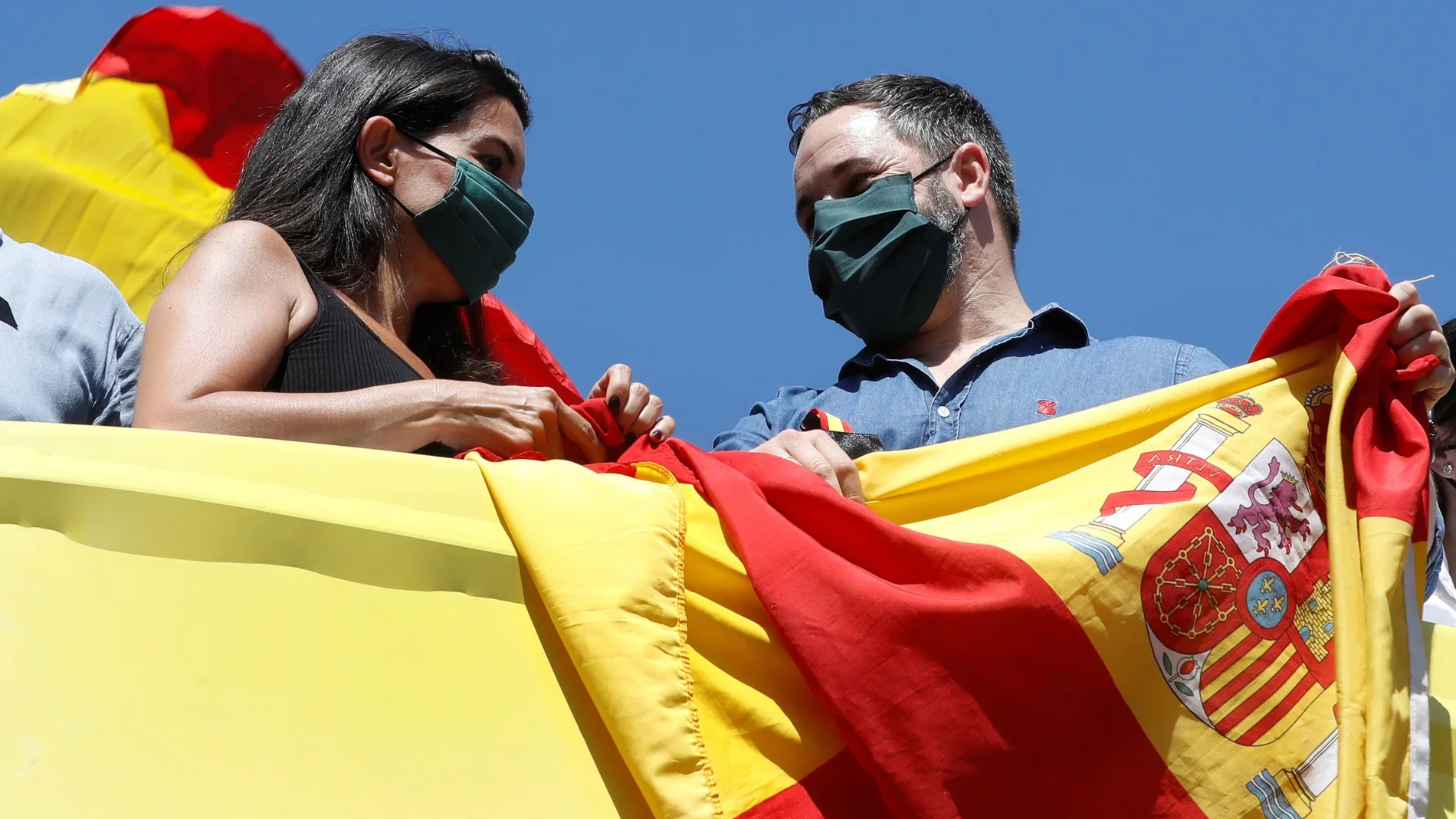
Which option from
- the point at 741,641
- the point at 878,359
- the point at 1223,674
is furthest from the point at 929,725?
the point at 878,359

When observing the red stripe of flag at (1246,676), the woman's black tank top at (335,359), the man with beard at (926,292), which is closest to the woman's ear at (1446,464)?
the man with beard at (926,292)

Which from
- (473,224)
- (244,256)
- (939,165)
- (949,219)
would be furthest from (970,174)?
(244,256)

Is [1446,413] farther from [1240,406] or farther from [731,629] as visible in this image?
[731,629]

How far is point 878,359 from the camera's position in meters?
3.44

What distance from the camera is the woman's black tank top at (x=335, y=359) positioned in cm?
250

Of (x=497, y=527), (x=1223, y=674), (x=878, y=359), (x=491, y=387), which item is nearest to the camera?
(x=497, y=527)

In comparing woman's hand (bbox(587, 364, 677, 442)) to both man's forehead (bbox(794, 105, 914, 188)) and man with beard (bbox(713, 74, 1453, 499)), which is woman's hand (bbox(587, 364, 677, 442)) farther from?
man's forehead (bbox(794, 105, 914, 188))

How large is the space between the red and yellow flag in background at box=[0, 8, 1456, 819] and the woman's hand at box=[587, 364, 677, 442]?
0.40 m

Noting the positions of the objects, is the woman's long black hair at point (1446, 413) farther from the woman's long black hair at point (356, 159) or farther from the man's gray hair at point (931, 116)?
the woman's long black hair at point (356, 159)

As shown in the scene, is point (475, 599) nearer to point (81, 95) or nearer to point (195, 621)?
point (195, 621)

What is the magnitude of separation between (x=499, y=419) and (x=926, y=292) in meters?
1.46

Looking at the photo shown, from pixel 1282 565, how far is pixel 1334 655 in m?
0.15

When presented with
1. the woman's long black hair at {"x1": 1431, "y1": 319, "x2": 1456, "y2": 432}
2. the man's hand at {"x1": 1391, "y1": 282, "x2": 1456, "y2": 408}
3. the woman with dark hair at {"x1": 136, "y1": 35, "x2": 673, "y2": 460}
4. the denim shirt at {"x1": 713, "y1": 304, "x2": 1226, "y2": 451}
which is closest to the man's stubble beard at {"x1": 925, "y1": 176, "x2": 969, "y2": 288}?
the denim shirt at {"x1": 713, "y1": 304, "x2": 1226, "y2": 451}

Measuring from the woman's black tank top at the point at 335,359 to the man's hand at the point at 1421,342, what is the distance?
1629 mm
